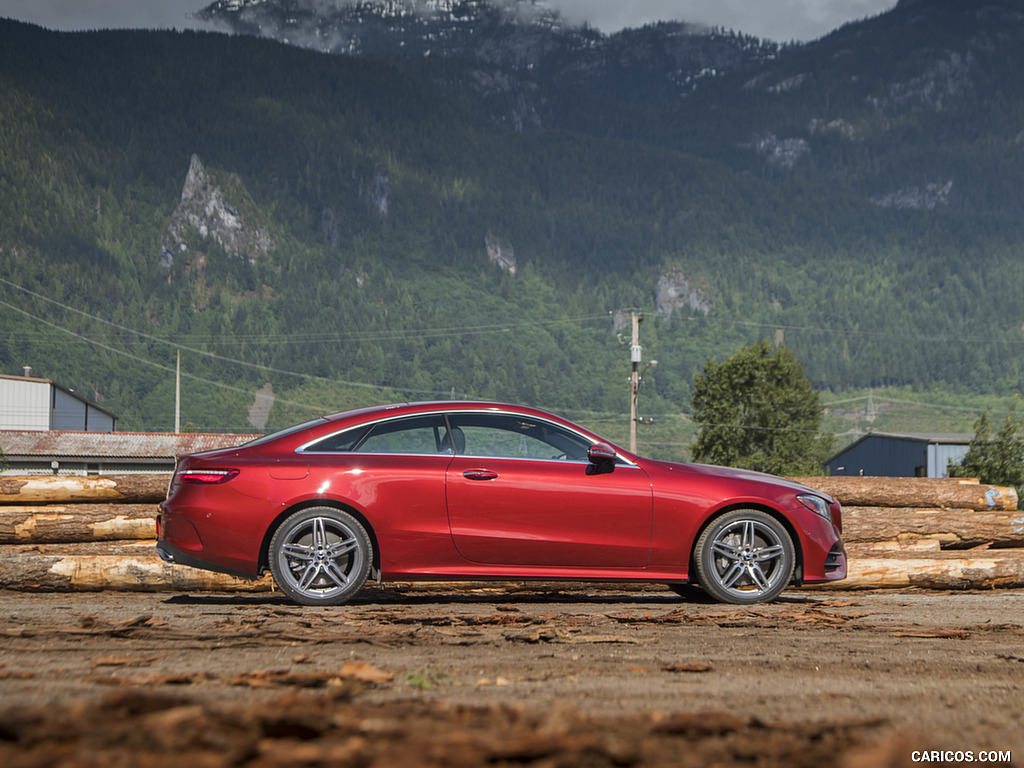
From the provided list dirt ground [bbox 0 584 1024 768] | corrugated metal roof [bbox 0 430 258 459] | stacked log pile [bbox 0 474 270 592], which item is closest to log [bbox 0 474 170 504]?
stacked log pile [bbox 0 474 270 592]

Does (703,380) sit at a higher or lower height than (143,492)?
higher

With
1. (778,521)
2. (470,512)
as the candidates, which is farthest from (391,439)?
(778,521)

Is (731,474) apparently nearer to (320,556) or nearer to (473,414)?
(473,414)

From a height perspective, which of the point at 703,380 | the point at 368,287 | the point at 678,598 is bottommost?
the point at 678,598

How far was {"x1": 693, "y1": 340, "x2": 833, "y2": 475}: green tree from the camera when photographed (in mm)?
67062

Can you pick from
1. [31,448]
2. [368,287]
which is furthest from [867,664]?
[368,287]

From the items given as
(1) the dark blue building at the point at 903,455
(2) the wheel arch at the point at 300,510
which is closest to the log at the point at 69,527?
(2) the wheel arch at the point at 300,510

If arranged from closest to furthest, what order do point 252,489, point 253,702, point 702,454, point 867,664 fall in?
point 253,702 < point 867,664 < point 252,489 < point 702,454

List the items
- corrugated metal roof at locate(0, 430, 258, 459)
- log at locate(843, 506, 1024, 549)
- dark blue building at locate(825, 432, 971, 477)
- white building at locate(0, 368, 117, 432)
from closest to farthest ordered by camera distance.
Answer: log at locate(843, 506, 1024, 549)
corrugated metal roof at locate(0, 430, 258, 459)
dark blue building at locate(825, 432, 971, 477)
white building at locate(0, 368, 117, 432)

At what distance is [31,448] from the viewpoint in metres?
49.2

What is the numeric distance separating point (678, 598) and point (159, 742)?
5.88 metres

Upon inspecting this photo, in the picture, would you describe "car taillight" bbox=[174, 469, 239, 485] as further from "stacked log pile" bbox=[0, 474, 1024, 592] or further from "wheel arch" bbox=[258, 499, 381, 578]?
"stacked log pile" bbox=[0, 474, 1024, 592]

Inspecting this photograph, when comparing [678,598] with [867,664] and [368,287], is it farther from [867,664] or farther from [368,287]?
[368,287]

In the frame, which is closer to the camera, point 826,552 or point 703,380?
point 826,552
